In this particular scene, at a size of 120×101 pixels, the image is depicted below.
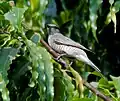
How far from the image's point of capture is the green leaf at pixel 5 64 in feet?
6.56

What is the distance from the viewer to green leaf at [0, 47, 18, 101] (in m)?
2.00

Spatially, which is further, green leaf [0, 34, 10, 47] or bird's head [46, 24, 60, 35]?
bird's head [46, 24, 60, 35]

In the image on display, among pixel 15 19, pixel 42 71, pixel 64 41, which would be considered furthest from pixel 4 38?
pixel 64 41

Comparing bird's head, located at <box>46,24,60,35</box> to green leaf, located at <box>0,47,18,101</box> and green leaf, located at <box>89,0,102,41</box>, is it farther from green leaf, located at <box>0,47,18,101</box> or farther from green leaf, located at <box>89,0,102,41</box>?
green leaf, located at <box>0,47,18,101</box>

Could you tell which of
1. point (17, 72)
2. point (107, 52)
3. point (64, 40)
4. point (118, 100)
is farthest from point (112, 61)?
point (17, 72)

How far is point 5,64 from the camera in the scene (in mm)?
2049

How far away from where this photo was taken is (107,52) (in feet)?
13.0

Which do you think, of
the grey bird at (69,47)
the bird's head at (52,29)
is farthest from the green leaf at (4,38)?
the bird's head at (52,29)

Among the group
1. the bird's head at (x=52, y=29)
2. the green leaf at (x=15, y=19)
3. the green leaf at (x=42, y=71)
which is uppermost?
the green leaf at (x=15, y=19)

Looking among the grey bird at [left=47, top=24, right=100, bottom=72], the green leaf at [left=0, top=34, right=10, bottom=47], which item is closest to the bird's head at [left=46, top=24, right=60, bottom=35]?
the grey bird at [left=47, top=24, right=100, bottom=72]

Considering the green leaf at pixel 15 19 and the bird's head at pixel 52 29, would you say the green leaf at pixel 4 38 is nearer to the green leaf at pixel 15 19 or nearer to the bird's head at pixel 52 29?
the green leaf at pixel 15 19

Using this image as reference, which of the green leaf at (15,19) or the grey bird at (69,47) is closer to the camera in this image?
the green leaf at (15,19)

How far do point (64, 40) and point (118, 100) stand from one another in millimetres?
772

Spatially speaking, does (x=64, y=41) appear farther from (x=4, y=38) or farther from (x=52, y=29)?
(x=4, y=38)
